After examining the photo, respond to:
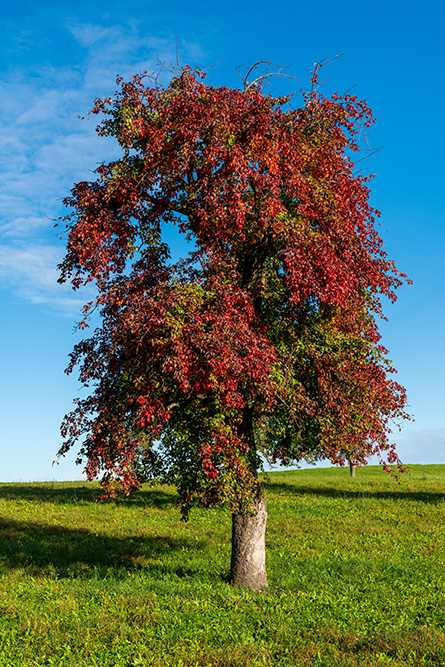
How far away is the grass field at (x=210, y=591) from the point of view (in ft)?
37.6

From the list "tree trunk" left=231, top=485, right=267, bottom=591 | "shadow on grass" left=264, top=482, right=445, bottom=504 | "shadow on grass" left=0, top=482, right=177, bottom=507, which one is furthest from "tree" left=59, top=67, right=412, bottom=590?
"shadow on grass" left=264, top=482, right=445, bottom=504

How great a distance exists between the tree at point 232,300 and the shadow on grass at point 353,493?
72.7 feet

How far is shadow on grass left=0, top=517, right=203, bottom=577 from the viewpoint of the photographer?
1873 cm

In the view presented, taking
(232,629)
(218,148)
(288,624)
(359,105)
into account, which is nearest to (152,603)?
(232,629)

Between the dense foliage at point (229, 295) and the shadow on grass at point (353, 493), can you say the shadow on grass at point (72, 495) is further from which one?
the dense foliage at point (229, 295)

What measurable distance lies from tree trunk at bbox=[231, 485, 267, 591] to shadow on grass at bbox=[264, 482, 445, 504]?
21.6 metres

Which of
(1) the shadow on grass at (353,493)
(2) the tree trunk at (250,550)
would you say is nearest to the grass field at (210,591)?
(2) the tree trunk at (250,550)

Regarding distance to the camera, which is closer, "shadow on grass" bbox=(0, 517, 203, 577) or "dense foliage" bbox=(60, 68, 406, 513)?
"dense foliage" bbox=(60, 68, 406, 513)

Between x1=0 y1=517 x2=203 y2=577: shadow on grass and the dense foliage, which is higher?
the dense foliage

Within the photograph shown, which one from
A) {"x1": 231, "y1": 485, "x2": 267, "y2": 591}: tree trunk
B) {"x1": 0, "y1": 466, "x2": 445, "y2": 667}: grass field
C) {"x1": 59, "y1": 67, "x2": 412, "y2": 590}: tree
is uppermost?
{"x1": 59, "y1": 67, "x2": 412, "y2": 590}: tree

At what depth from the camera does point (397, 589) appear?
1611cm

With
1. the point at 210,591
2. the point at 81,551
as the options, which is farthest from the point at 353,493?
the point at 210,591

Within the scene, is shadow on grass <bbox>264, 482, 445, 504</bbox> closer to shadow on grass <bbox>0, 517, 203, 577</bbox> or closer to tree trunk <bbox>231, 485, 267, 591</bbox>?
shadow on grass <bbox>0, 517, 203, 577</bbox>

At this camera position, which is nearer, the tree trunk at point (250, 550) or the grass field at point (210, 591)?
the grass field at point (210, 591)
